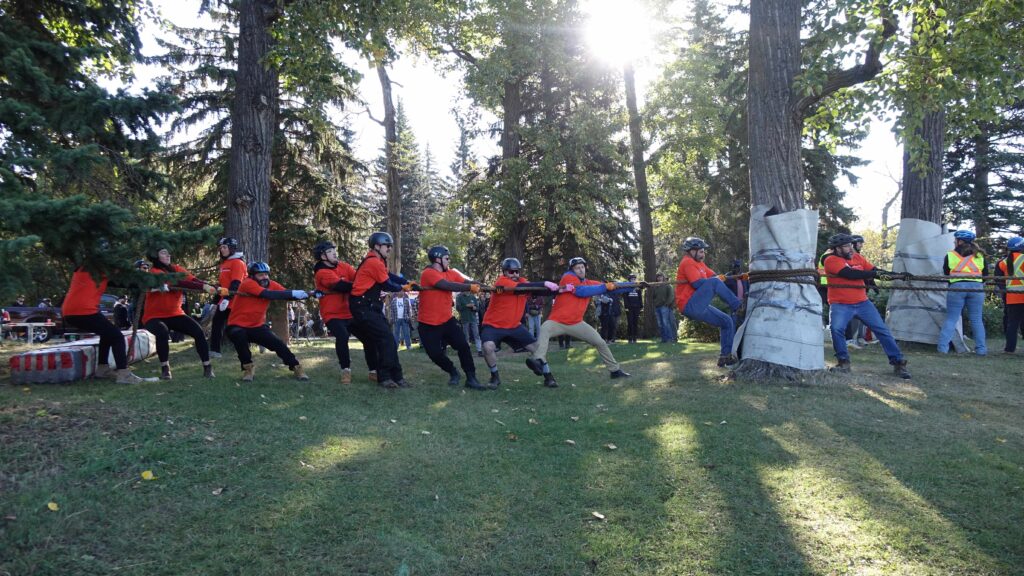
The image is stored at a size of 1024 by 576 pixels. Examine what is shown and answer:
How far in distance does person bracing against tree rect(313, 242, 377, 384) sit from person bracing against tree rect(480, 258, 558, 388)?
1856mm

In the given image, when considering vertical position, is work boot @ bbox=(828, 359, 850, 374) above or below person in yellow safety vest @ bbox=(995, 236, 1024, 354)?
below

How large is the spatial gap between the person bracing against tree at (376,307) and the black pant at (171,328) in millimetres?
2239

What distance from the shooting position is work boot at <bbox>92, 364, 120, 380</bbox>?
923cm

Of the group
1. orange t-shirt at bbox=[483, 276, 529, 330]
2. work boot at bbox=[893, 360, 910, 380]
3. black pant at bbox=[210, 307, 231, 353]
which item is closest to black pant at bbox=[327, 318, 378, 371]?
orange t-shirt at bbox=[483, 276, 529, 330]

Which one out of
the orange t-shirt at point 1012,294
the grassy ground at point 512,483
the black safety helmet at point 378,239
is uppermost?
the black safety helmet at point 378,239

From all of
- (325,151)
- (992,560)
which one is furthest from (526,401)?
(325,151)

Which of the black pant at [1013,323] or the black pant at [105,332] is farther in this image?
the black pant at [1013,323]

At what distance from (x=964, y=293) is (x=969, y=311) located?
44 cm

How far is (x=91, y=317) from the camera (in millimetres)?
8445

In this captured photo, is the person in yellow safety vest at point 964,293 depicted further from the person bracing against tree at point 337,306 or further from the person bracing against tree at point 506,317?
the person bracing against tree at point 337,306

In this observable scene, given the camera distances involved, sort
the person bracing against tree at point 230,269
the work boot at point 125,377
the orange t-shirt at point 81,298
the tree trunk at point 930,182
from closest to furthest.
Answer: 1. the orange t-shirt at point 81,298
2. the work boot at point 125,377
3. the person bracing against tree at point 230,269
4. the tree trunk at point 930,182

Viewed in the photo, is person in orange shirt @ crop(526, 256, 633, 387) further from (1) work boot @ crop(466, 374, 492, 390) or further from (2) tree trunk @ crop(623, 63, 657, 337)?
(2) tree trunk @ crop(623, 63, 657, 337)

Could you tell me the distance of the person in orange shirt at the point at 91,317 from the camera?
330 inches

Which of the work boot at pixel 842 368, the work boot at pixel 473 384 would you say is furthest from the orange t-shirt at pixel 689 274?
the work boot at pixel 473 384
